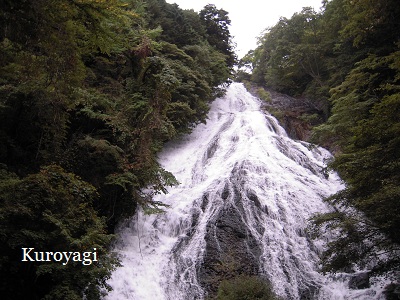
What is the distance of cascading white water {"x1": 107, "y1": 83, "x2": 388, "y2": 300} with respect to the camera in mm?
9008

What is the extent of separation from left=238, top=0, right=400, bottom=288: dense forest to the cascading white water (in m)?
0.86

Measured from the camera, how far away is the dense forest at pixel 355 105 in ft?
24.0

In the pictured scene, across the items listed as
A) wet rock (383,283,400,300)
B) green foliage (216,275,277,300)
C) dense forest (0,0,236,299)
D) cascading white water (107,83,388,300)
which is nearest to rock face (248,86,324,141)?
cascading white water (107,83,388,300)

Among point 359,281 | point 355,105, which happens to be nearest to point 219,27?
point 355,105

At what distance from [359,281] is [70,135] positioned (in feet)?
30.6

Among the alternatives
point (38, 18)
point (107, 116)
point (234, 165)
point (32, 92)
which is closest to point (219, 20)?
point (234, 165)

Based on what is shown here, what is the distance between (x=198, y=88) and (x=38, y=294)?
1240cm

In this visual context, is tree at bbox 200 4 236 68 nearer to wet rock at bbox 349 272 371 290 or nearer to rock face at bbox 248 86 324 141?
rock face at bbox 248 86 324 141

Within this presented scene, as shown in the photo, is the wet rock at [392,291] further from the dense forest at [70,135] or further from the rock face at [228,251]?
the dense forest at [70,135]

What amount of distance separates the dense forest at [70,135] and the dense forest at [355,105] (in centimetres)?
543

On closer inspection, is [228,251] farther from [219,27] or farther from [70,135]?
[219,27]

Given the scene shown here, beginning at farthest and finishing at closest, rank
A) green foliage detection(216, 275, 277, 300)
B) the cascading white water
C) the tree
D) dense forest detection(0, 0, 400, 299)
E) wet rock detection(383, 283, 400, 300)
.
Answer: the tree → the cascading white water → wet rock detection(383, 283, 400, 300) → green foliage detection(216, 275, 277, 300) → dense forest detection(0, 0, 400, 299)

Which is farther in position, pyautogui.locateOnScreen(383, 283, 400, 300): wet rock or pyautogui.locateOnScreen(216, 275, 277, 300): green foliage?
pyautogui.locateOnScreen(383, 283, 400, 300): wet rock

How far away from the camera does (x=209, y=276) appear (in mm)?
9219
